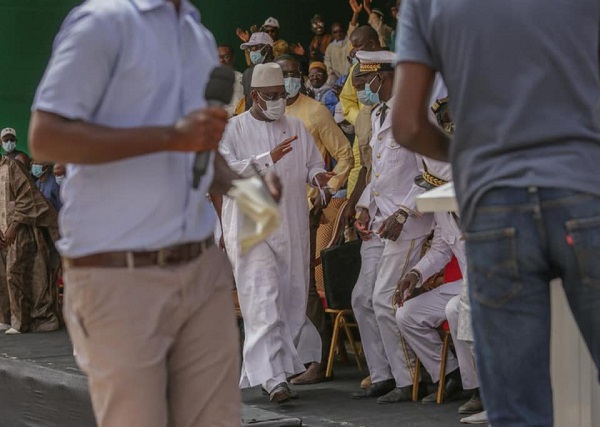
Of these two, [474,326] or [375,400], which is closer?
[474,326]

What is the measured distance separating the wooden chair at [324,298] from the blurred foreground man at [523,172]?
503 cm

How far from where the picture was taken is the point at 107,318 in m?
3.12

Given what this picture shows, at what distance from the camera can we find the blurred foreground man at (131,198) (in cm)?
304

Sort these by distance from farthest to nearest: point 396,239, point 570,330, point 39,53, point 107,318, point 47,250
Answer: point 39,53 < point 47,250 < point 396,239 < point 570,330 < point 107,318

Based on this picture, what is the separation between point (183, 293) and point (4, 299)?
949cm

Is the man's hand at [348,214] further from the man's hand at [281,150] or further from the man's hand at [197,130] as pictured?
the man's hand at [197,130]

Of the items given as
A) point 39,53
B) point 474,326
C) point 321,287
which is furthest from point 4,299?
point 474,326

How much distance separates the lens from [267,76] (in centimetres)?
773

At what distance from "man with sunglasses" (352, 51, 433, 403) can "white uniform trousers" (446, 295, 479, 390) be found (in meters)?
0.54

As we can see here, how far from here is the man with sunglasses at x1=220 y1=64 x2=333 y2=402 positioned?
7375mm

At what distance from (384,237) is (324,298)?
4.67 ft

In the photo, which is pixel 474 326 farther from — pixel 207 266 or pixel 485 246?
pixel 207 266

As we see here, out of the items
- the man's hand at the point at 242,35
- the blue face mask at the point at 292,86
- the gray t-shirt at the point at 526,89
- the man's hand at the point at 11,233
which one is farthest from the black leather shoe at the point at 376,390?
the man's hand at the point at 242,35

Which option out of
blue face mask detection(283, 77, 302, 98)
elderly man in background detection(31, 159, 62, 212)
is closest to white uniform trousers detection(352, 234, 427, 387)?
blue face mask detection(283, 77, 302, 98)
